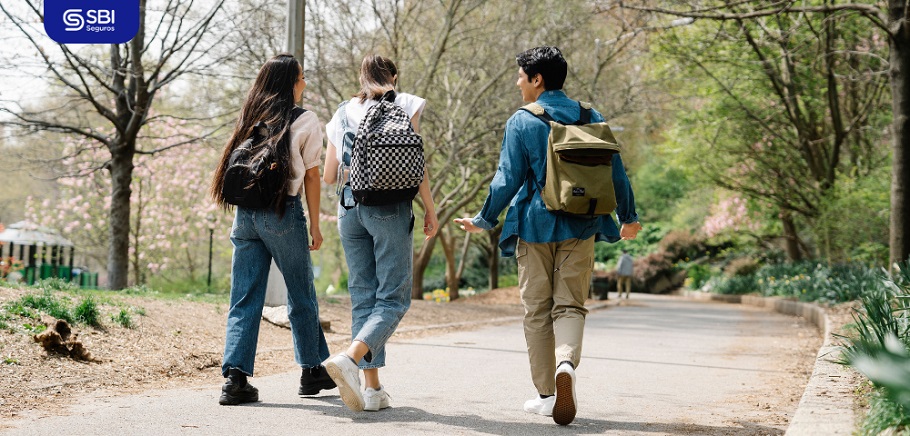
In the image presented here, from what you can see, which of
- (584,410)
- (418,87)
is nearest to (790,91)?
(418,87)

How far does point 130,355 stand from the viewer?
654cm

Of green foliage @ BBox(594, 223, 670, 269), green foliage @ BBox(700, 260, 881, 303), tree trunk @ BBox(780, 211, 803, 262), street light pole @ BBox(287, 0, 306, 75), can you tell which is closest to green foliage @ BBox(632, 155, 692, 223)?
green foliage @ BBox(594, 223, 670, 269)

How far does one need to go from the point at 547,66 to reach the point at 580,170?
0.64 metres

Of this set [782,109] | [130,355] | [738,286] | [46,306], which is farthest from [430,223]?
[738,286]

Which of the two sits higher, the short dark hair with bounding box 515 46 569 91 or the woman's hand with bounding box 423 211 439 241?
the short dark hair with bounding box 515 46 569 91

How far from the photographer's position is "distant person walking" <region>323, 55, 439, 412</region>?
15.8 feet

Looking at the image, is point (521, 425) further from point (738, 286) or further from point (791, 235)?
point (738, 286)

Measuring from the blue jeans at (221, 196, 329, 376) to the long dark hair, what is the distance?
114 mm

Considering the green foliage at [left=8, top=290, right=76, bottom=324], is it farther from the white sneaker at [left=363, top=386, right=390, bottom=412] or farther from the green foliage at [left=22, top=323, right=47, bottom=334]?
the white sneaker at [left=363, top=386, right=390, bottom=412]

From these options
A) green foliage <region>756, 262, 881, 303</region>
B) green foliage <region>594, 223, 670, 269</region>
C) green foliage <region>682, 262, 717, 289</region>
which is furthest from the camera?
green foliage <region>594, 223, 670, 269</region>

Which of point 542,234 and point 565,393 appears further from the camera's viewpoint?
point 542,234

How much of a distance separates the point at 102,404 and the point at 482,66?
12.7 metres

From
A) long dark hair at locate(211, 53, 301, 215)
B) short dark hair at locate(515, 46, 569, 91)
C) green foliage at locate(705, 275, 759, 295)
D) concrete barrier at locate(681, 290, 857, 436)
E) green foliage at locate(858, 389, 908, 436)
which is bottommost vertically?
green foliage at locate(705, 275, 759, 295)

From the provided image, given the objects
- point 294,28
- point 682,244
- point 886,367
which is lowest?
point 886,367
